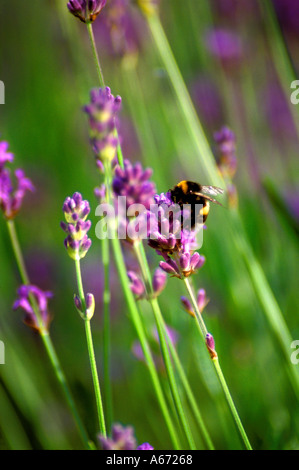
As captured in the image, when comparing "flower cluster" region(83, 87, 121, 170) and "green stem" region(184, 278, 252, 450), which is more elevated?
"flower cluster" region(83, 87, 121, 170)

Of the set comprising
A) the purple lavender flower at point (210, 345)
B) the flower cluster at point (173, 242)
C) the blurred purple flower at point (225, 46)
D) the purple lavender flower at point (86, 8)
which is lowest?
the purple lavender flower at point (210, 345)

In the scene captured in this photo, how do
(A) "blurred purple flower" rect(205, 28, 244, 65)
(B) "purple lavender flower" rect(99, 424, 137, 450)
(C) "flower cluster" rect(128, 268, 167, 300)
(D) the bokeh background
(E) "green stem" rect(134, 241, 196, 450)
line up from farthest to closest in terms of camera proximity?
(A) "blurred purple flower" rect(205, 28, 244, 65), (D) the bokeh background, (C) "flower cluster" rect(128, 268, 167, 300), (E) "green stem" rect(134, 241, 196, 450), (B) "purple lavender flower" rect(99, 424, 137, 450)

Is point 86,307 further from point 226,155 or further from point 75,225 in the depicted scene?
point 226,155

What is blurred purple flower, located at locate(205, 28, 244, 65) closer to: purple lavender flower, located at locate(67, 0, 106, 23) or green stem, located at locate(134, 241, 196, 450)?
purple lavender flower, located at locate(67, 0, 106, 23)

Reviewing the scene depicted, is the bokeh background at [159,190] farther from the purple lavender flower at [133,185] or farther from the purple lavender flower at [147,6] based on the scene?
the purple lavender flower at [133,185]

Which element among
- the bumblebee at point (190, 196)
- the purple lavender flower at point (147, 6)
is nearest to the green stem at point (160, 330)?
the bumblebee at point (190, 196)

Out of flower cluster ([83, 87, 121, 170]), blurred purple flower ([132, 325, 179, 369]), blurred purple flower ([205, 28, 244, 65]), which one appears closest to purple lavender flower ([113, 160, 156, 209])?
flower cluster ([83, 87, 121, 170])
